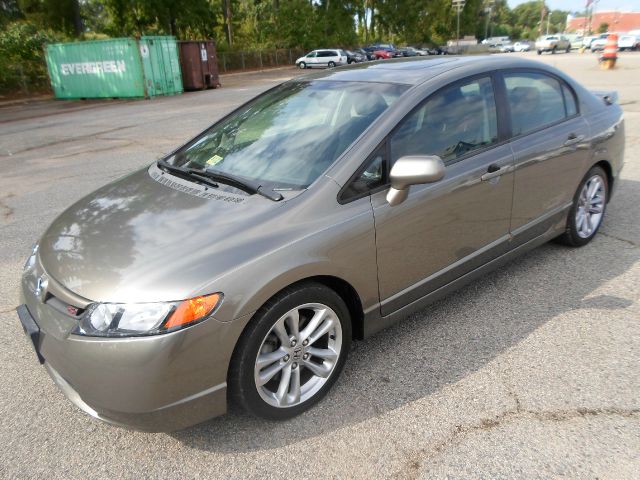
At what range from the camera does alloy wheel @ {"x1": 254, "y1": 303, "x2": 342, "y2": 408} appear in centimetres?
233

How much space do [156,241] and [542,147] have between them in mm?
2687

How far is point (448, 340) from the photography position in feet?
10.0

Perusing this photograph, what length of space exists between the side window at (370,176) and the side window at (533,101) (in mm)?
1249

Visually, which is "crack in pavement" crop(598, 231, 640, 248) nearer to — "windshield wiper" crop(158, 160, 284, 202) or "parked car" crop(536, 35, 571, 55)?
"windshield wiper" crop(158, 160, 284, 202)

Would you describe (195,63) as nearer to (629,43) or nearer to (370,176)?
(370,176)

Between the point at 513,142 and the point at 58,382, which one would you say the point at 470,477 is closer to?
the point at 58,382

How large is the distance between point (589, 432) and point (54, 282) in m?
2.56

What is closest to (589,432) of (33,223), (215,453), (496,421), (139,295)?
(496,421)

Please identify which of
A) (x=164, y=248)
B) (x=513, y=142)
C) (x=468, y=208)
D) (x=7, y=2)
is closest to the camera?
(x=164, y=248)

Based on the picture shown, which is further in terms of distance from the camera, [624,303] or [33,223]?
[33,223]

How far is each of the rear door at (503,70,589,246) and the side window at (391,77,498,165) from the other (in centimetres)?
24

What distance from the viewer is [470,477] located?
6.88 ft

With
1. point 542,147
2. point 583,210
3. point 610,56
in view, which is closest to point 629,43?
point 610,56

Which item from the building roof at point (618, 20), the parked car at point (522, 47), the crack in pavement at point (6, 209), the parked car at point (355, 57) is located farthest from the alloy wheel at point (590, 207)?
the building roof at point (618, 20)
